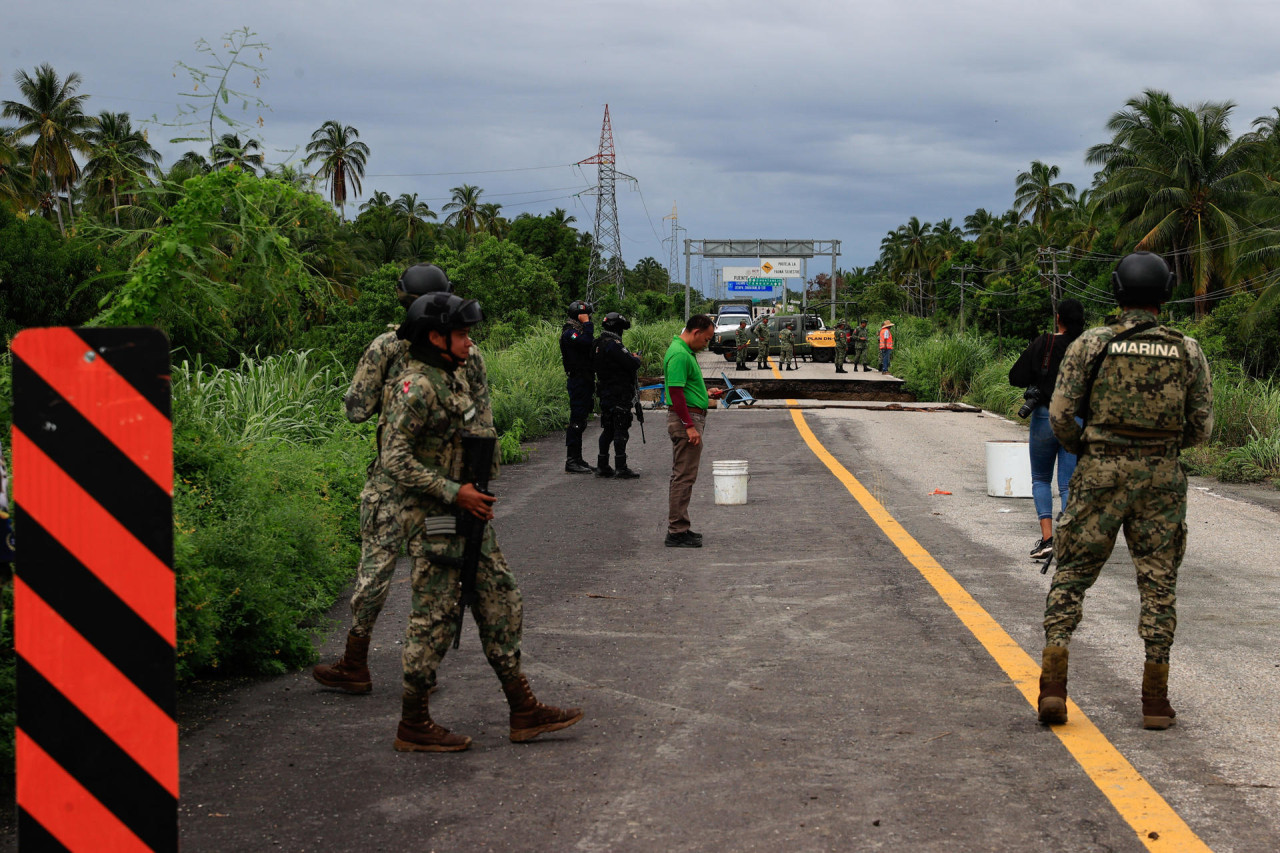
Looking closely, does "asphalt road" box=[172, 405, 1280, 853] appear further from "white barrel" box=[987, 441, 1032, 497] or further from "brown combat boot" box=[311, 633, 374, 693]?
"white barrel" box=[987, 441, 1032, 497]

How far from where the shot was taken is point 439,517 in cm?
441

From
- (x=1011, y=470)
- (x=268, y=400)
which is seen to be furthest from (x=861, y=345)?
(x=268, y=400)

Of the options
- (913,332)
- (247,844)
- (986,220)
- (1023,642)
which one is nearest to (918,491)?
(1023,642)

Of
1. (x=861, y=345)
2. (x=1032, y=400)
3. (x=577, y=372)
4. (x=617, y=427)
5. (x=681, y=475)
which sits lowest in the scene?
(x=681, y=475)

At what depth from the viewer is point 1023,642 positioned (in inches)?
237

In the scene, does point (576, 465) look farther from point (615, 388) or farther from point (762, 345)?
point (762, 345)

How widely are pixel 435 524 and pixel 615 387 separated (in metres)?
8.86

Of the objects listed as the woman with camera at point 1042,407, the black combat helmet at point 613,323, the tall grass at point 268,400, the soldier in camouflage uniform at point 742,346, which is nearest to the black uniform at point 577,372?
the black combat helmet at point 613,323

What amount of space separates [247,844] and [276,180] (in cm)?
724

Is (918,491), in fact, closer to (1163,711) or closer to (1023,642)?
(1023,642)

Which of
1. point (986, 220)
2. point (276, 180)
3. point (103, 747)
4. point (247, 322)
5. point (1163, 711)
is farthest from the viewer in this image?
point (986, 220)

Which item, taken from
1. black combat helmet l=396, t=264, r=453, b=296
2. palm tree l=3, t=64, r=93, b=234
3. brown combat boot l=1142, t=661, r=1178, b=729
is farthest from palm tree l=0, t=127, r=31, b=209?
brown combat boot l=1142, t=661, r=1178, b=729

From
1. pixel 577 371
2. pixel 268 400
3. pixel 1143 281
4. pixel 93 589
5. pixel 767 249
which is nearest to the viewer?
pixel 93 589

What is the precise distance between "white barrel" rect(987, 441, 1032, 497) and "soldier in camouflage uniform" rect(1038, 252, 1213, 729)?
6636mm
